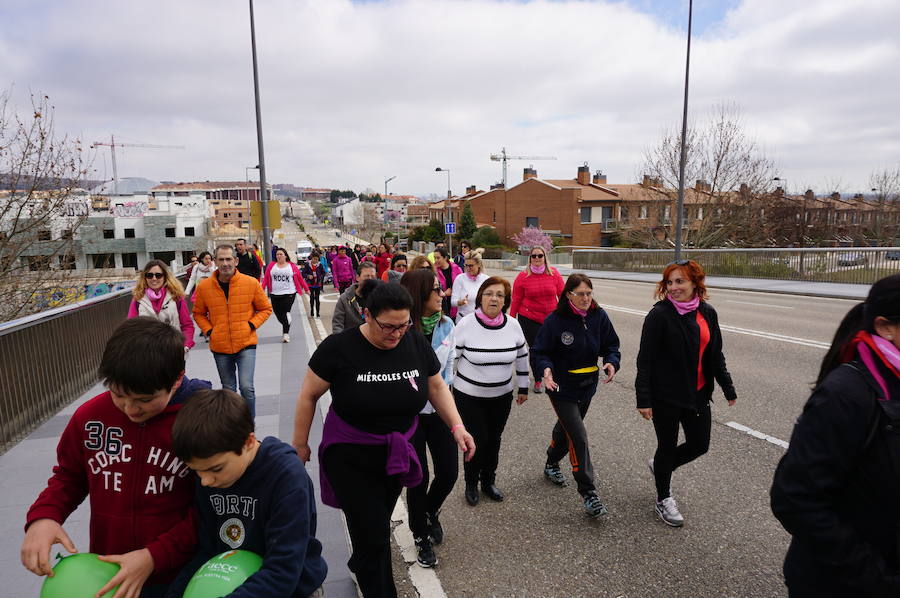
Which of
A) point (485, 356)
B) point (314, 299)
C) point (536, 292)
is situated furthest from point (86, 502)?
point (314, 299)

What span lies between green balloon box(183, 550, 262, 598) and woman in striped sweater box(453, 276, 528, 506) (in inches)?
101

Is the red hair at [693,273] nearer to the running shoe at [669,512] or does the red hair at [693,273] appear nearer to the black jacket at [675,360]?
the black jacket at [675,360]

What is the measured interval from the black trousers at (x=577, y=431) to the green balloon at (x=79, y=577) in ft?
10.3

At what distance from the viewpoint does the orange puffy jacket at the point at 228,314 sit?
593 cm

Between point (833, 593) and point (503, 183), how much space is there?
85.5m

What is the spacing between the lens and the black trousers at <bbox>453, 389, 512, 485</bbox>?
4445 mm

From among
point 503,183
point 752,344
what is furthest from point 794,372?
point 503,183

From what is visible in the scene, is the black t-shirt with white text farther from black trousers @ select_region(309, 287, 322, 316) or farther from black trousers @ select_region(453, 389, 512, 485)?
black trousers @ select_region(309, 287, 322, 316)

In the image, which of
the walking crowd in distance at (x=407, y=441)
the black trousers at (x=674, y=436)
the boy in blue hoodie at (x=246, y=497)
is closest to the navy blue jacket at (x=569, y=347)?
the walking crowd in distance at (x=407, y=441)

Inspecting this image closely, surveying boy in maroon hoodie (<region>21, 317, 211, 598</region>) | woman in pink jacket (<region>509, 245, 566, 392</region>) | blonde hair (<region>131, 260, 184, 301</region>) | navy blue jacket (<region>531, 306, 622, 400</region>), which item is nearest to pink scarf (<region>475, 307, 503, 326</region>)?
navy blue jacket (<region>531, 306, 622, 400</region>)

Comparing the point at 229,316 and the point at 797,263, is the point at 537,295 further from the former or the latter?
the point at 797,263

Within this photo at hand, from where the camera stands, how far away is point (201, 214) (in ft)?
265

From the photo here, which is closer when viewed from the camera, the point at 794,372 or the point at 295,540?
the point at 295,540

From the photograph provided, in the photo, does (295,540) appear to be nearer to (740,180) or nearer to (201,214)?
(740,180)
